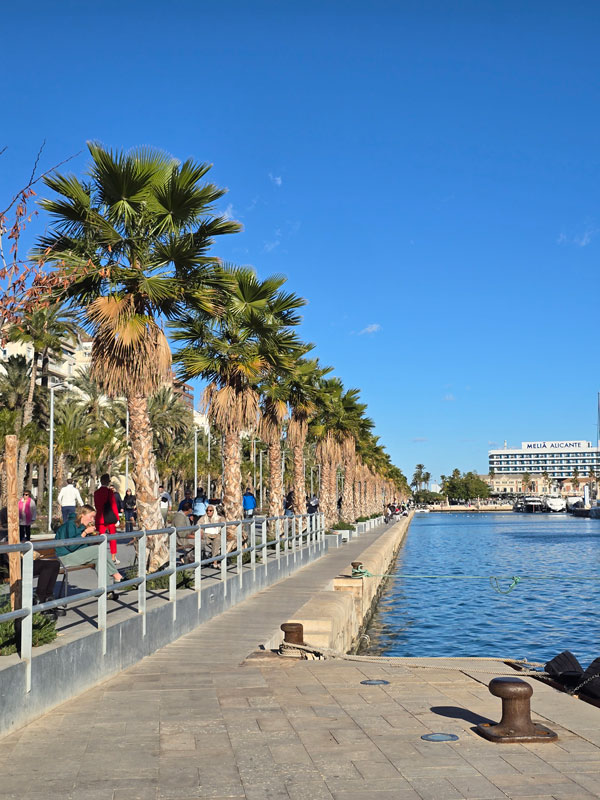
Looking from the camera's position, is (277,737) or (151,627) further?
(151,627)

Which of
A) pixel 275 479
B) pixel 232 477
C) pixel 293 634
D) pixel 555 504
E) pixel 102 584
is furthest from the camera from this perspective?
pixel 555 504

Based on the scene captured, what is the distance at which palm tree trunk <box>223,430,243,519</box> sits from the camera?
2118 cm

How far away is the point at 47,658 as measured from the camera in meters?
6.80

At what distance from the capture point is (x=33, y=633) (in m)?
7.02

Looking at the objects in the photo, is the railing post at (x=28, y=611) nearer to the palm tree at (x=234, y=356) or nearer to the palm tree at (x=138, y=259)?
the palm tree at (x=138, y=259)

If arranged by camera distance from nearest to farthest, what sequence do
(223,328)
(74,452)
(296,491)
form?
(223,328)
(296,491)
(74,452)

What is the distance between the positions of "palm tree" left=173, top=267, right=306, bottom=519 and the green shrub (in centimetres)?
1386

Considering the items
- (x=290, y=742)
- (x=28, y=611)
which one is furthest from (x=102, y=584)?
(x=290, y=742)

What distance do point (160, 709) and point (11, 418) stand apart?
1639 inches

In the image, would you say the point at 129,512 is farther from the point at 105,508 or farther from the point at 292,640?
the point at 292,640

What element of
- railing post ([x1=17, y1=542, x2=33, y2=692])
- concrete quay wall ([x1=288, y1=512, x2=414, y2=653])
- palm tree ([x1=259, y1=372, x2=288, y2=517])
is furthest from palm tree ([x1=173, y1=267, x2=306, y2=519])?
railing post ([x1=17, y1=542, x2=33, y2=692])

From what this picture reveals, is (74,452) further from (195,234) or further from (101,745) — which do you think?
(101,745)

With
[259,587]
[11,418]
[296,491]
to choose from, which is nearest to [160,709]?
[259,587]

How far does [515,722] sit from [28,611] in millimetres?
3592
